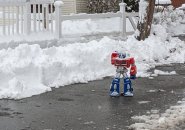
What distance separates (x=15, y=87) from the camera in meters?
9.65

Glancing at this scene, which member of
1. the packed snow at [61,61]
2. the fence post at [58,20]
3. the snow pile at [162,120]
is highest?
the fence post at [58,20]

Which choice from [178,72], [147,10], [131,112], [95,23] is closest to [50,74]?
[131,112]

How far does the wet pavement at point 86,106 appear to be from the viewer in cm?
770

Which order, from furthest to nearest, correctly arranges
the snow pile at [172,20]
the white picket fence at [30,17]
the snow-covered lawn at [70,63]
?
1. the snow pile at [172,20]
2. the white picket fence at [30,17]
3. the snow-covered lawn at [70,63]

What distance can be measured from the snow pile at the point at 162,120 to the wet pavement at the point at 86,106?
0.64ft

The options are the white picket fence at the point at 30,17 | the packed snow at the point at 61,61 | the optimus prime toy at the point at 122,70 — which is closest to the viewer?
the optimus prime toy at the point at 122,70

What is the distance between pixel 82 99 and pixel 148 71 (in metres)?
3.97

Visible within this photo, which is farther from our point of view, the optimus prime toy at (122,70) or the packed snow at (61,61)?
the packed snow at (61,61)

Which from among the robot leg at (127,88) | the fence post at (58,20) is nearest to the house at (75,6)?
the fence post at (58,20)

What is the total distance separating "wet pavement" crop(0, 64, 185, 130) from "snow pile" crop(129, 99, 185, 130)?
194 mm

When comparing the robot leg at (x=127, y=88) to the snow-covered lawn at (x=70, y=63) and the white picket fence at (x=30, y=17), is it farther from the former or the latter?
the white picket fence at (x=30, y=17)

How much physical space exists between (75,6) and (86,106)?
14450mm

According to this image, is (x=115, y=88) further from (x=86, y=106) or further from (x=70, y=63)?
(x=70, y=63)

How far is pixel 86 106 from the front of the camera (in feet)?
29.5
